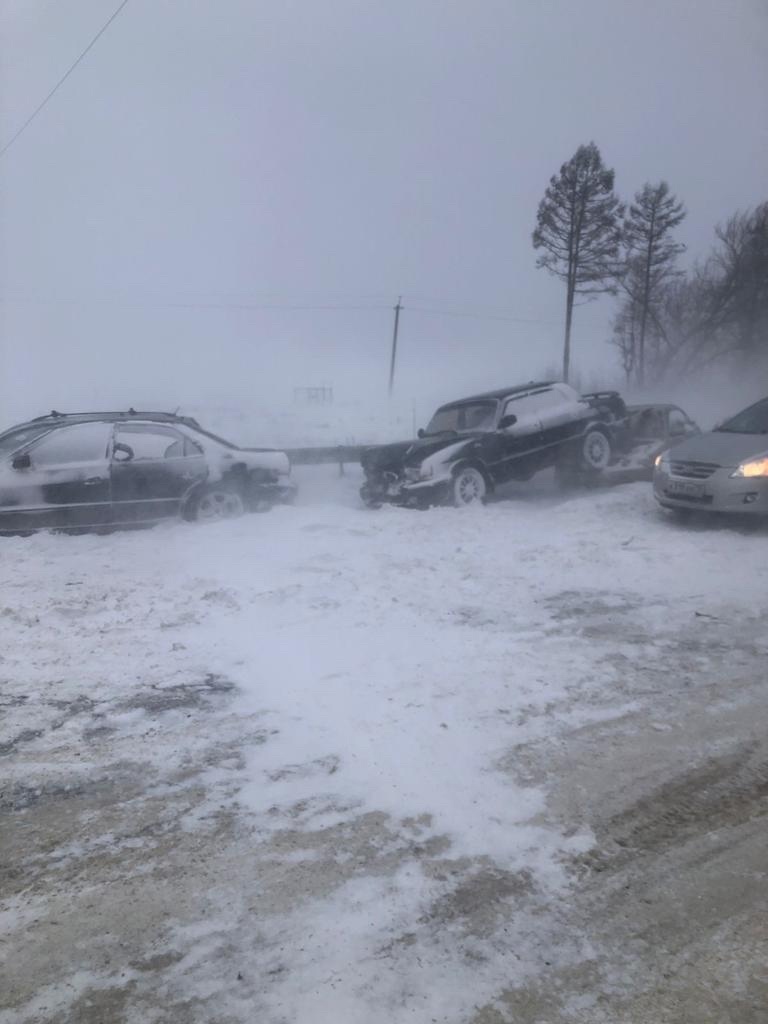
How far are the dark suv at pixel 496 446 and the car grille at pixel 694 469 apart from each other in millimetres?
2626

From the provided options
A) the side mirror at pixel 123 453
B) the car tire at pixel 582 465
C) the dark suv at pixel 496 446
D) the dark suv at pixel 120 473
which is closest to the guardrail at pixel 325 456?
the dark suv at pixel 496 446

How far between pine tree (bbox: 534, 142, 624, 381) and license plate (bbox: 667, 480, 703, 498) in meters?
6.56

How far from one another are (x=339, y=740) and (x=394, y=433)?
964 cm

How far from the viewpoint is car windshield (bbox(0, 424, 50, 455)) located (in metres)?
8.02

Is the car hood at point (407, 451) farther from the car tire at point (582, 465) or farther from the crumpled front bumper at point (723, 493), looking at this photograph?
the crumpled front bumper at point (723, 493)

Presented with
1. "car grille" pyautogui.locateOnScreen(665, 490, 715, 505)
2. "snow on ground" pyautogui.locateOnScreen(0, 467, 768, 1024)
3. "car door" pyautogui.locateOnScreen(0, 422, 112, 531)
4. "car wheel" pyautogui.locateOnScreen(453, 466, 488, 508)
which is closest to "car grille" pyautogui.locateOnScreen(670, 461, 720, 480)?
"car grille" pyautogui.locateOnScreen(665, 490, 715, 505)

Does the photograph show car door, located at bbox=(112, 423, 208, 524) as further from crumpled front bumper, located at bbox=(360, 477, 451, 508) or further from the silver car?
the silver car

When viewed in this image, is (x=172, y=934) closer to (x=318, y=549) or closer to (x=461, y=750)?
(x=461, y=750)

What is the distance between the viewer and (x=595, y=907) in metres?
2.37

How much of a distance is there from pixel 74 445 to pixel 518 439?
579cm

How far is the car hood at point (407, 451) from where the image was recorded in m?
10.1

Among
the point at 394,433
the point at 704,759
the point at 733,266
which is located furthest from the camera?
the point at 733,266

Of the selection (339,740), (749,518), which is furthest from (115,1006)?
(749,518)

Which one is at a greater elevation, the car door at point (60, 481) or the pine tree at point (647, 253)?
the pine tree at point (647, 253)
